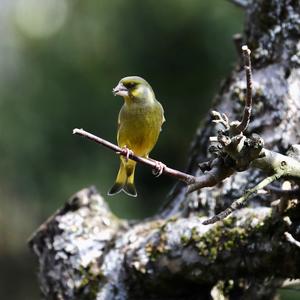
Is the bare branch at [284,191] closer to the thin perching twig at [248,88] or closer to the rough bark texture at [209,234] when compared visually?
the rough bark texture at [209,234]

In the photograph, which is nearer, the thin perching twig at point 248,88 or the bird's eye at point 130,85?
the thin perching twig at point 248,88

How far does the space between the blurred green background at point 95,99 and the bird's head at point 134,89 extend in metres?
5.09

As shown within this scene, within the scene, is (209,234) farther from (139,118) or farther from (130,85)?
(130,85)

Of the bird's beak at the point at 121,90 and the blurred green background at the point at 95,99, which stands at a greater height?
the blurred green background at the point at 95,99

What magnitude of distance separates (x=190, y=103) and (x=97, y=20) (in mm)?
1615

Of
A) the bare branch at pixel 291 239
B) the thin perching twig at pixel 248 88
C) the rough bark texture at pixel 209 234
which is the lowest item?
the thin perching twig at pixel 248 88

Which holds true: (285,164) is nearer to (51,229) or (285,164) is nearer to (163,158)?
(51,229)

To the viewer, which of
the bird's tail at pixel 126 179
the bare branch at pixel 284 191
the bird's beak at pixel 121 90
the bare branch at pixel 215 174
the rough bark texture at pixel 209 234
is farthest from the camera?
the bird's tail at pixel 126 179

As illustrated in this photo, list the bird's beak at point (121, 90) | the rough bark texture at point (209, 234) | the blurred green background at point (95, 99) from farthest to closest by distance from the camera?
the blurred green background at point (95, 99) → the rough bark texture at point (209, 234) → the bird's beak at point (121, 90)

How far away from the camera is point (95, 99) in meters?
9.11

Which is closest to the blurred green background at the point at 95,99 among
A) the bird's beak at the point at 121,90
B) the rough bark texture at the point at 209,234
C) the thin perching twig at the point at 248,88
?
the rough bark texture at the point at 209,234

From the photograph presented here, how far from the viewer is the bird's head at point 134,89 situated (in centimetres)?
322

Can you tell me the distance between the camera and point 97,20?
9648mm

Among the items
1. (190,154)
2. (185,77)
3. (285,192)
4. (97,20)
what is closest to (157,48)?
(185,77)
